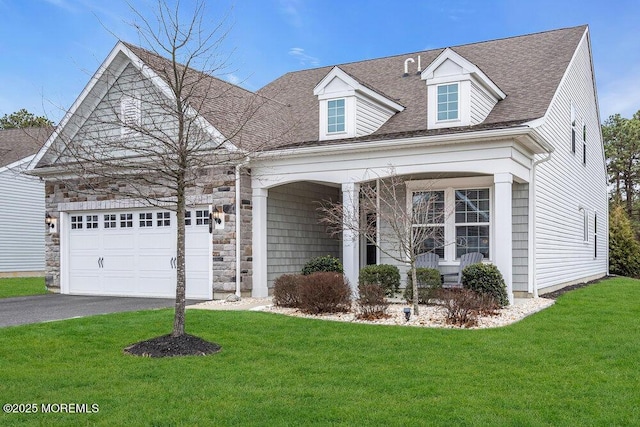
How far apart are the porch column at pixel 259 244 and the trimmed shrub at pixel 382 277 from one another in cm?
247

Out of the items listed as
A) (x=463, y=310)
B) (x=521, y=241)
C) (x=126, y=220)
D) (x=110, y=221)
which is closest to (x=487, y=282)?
(x=463, y=310)

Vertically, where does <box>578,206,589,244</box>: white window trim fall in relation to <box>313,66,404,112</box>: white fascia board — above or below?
below

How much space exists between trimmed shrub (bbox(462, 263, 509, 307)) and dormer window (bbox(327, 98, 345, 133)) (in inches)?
183

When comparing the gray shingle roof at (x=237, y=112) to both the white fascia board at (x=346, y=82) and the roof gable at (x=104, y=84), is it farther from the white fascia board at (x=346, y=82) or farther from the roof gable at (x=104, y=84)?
the white fascia board at (x=346, y=82)

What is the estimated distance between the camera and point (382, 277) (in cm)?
1264

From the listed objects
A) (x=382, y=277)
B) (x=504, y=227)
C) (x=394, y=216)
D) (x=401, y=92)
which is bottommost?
(x=382, y=277)

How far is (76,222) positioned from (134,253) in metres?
2.16

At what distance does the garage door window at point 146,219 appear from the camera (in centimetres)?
1472

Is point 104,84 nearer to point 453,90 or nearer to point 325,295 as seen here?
point 325,295

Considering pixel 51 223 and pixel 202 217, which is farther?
pixel 51 223

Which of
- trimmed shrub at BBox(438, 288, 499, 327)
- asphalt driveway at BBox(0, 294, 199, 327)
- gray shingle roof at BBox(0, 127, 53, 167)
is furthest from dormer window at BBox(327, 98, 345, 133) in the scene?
gray shingle roof at BBox(0, 127, 53, 167)

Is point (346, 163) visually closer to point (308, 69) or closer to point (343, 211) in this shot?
point (343, 211)

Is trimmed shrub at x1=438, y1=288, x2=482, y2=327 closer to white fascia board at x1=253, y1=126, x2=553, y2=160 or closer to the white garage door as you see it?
white fascia board at x1=253, y1=126, x2=553, y2=160

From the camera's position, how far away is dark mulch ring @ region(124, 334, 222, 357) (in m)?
7.46
